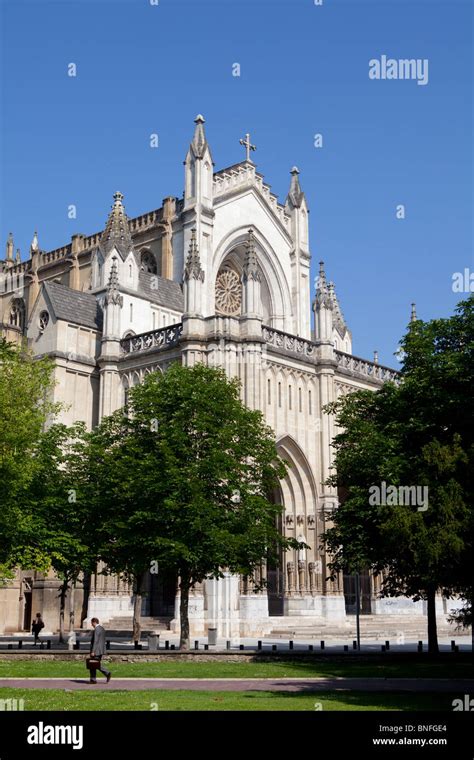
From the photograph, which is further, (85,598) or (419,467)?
(85,598)

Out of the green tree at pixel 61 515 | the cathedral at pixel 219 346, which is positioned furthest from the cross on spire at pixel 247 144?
the green tree at pixel 61 515

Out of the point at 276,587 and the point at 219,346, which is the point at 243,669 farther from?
the point at 276,587

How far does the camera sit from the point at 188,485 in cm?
3180

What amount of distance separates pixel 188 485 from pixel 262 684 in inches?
479

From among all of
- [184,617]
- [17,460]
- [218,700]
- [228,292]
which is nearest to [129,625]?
[184,617]

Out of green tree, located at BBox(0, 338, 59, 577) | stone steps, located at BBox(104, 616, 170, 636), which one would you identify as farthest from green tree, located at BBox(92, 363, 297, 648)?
stone steps, located at BBox(104, 616, 170, 636)

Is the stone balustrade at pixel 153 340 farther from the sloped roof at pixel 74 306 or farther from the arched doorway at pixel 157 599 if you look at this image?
the arched doorway at pixel 157 599

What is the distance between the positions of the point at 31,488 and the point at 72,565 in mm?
3403

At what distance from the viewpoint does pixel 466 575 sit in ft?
78.2

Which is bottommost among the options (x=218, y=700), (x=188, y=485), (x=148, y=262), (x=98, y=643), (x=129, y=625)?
(x=129, y=625)

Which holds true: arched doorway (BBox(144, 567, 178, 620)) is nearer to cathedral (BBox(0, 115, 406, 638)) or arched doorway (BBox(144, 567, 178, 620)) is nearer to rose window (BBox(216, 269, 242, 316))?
cathedral (BBox(0, 115, 406, 638))

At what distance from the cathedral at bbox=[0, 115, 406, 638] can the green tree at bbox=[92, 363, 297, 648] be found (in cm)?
774

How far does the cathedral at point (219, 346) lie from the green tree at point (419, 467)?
10708 millimetres
